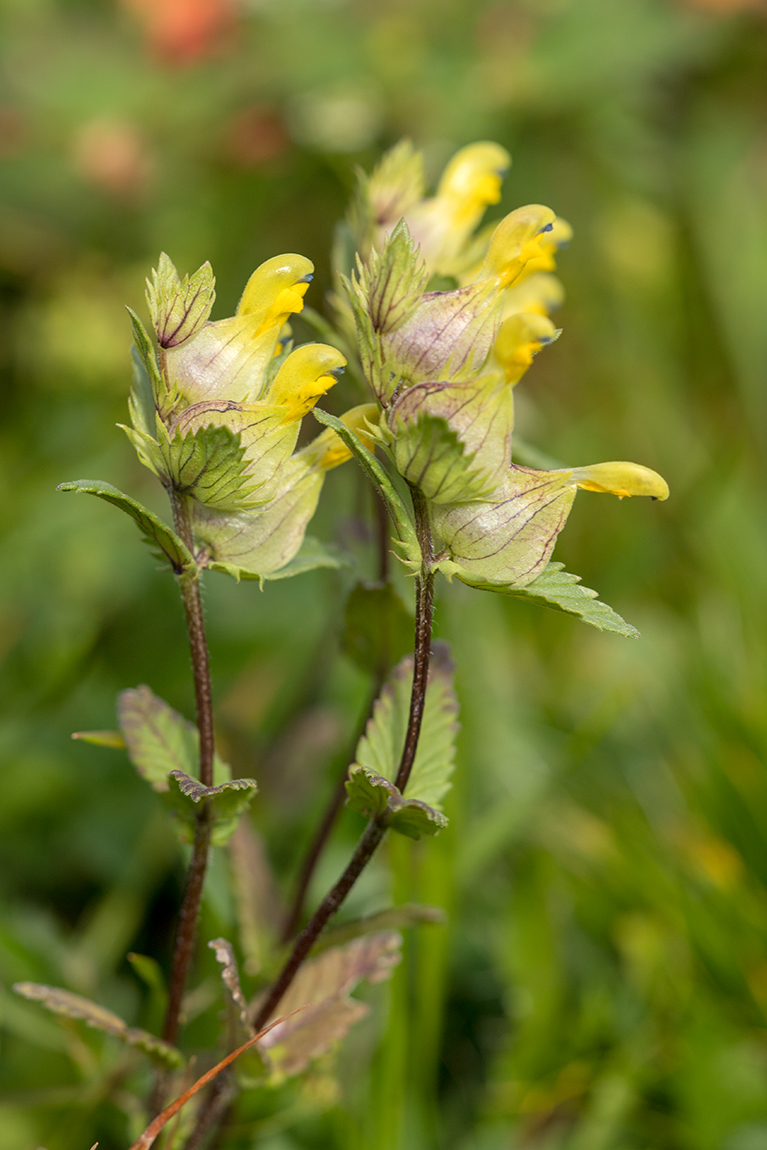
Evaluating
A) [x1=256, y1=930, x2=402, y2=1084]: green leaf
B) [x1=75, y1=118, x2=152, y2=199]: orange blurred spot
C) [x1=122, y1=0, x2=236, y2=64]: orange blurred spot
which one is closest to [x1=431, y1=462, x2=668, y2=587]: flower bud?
[x1=256, y1=930, x2=402, y2=1084]: green leaf

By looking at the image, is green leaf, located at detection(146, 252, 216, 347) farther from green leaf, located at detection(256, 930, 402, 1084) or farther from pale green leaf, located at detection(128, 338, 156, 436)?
green leaf, located at detection(256, 930, 402, 1084)

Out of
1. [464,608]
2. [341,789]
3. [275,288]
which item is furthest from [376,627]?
[464,608]

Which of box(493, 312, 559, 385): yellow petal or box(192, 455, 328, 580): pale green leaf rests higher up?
box(493, 312, 559, 385): yellow petal

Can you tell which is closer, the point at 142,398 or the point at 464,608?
the point at 142,398

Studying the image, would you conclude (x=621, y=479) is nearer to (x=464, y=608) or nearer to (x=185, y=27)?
(x=464, y=608)

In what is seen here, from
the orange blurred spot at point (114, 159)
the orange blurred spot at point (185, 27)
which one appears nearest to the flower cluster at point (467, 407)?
the orange blurred spot at point (114, 159)

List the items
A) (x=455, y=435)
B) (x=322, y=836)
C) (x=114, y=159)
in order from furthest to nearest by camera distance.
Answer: (x=114, y=159), (x=322, y=836), (x=455, y=435)

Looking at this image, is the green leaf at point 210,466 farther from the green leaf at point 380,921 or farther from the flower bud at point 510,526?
the green leaf at point 380,921

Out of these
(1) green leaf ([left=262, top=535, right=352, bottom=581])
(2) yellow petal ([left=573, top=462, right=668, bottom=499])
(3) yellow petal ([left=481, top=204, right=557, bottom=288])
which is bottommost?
(1) green leaf ([left=262, top=535, right=352, bottom=581])
